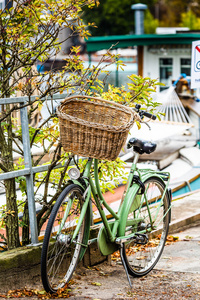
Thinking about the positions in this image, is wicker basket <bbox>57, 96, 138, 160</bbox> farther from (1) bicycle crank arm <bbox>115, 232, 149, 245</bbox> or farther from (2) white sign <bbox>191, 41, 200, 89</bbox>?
(2) white sign <bbox>191, 41, 200, 89</bbox>

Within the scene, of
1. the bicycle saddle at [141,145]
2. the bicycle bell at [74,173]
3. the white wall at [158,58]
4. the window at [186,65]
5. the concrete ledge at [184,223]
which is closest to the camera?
the bicycle bell at [74,173]

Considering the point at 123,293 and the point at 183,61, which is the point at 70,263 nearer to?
the point at 123,293

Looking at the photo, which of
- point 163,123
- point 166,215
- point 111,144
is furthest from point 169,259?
point 163,123

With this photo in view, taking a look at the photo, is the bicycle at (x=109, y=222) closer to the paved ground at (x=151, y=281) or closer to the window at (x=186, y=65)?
the paved ground at (x=151, y=281)

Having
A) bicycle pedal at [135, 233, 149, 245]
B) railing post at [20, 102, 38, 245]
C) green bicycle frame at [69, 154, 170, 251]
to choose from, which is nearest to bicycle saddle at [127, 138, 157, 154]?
green bicycle frame at [69, 154, 170, 251]

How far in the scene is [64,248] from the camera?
12.6ft

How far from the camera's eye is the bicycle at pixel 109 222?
144 inches

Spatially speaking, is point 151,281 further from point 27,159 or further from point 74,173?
point 27,159

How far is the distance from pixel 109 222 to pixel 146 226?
516 millimetres

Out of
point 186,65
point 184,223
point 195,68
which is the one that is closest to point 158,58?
point 186,65

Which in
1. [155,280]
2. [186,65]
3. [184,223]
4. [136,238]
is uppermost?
[186,65]

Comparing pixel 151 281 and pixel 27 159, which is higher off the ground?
pixel 27 159

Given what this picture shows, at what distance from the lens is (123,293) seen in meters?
3.93

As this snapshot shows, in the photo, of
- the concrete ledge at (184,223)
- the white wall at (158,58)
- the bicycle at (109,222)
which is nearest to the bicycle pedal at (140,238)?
the bicycle at (109,222)
